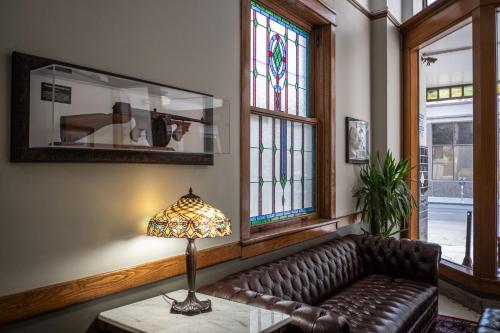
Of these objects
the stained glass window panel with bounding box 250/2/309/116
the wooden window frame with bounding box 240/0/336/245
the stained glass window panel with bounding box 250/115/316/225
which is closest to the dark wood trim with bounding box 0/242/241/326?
the stained glass window panel with bounding box 250/115/316/225

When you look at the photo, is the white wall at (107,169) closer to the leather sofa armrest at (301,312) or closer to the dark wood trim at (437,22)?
the leather sofa armrest at (301,312)

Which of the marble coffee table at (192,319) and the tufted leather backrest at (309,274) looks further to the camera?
the tufted leather backrest at (309,274)

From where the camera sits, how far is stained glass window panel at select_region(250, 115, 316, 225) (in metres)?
3.17

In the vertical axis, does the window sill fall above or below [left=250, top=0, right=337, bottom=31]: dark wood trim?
below

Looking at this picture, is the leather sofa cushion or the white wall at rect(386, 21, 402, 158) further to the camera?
the white wall at rect(386, 21, 402, 158)

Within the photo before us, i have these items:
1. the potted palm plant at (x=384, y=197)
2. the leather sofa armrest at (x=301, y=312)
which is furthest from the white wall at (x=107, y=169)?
the potted palm plant at (x=384, y=197)

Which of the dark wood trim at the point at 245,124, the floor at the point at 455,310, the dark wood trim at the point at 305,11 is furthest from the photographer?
the floor at the point at 455,310

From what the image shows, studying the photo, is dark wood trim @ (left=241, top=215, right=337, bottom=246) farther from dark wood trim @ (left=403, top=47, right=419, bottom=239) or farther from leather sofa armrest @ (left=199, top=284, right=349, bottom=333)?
dark wood trim @ (left=403, top=47, right=419, bottom=239)

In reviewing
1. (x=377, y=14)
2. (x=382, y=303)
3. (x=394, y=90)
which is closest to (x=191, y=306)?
(x=382, y=303)

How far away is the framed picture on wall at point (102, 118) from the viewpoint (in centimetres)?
162

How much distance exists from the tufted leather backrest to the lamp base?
46cm

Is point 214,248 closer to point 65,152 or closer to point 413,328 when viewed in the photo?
point 65,152

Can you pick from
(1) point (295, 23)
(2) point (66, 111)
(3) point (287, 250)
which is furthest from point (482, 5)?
(2) point (66, 111)

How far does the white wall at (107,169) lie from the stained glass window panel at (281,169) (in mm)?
421
